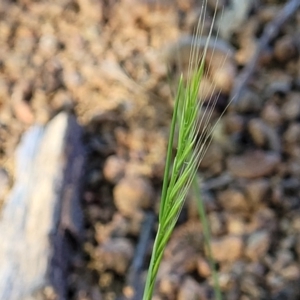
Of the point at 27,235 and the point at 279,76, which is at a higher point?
the point at 27,235

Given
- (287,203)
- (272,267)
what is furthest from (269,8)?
(272,267)

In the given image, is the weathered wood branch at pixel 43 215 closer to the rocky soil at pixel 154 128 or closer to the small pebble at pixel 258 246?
the rocky soil at pixel 154 128

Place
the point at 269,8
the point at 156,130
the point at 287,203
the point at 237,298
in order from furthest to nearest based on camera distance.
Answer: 1. the point at 269,8
2. the point at 156,130
3. the point at 287,203
4. the point at 237,298

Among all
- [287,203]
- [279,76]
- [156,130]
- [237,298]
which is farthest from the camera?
[279,76]

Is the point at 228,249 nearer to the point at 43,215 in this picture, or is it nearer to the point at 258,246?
the point at 258,246

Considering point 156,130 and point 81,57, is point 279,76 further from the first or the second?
point 81,57

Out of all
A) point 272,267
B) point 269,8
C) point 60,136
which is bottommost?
point 272,267

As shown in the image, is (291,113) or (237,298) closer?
(237,298)

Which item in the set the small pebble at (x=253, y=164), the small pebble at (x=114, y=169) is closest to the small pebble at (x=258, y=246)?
the small pebble at (x=253, y=164)
